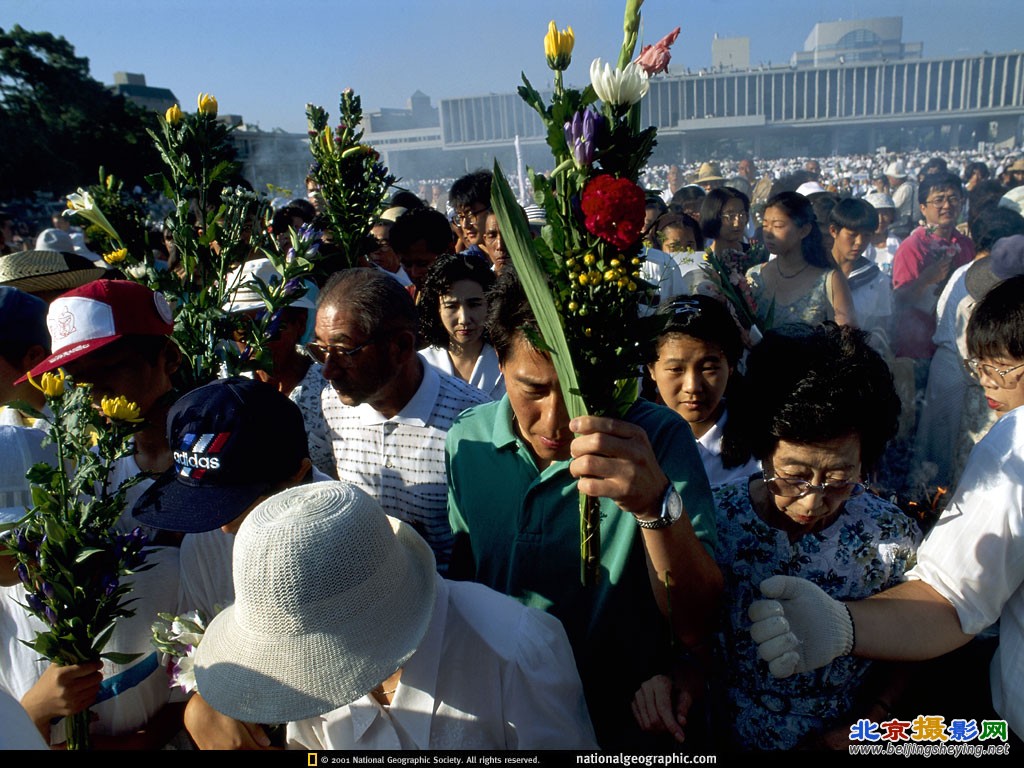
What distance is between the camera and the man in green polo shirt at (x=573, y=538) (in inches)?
72.9

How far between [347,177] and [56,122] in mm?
34813

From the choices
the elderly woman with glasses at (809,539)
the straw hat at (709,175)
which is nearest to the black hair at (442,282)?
the elderly woman with glasses at (809,539)

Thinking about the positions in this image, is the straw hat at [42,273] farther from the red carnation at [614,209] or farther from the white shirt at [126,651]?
the red carnation at [614,209]

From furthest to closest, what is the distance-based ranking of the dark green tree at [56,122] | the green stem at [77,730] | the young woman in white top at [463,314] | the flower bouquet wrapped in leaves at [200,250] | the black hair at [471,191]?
the dark green tree at [56,122] < the black hair at [471,191] < the young woman in white top at [463,314] < the flower bouquet wrapped in leaves at [200,250] < the green stem at [77,730]

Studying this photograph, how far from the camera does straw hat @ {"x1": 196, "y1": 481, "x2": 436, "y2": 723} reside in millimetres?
1385

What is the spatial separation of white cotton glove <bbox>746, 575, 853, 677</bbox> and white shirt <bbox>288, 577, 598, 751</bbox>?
1.63ft

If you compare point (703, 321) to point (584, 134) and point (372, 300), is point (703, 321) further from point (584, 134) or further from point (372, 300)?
point (584, 134)

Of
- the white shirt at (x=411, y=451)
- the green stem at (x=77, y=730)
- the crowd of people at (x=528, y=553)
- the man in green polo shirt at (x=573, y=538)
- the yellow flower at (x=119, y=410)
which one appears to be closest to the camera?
the crowd of people at (x=528, y=553)

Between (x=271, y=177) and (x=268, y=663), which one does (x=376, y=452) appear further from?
(x=271, y=177)

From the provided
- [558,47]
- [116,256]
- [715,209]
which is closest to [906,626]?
[558,47]

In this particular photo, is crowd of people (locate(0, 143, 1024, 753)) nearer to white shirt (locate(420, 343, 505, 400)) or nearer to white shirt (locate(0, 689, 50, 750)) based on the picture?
white shirt (locate(0, 689, 50, 750))

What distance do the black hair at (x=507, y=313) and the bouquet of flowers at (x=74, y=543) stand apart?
95 centimetres

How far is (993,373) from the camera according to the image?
2.29 meters

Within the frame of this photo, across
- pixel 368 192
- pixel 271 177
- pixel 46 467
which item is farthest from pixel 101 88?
pixel 46 467
